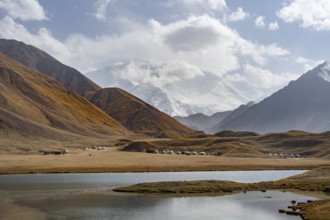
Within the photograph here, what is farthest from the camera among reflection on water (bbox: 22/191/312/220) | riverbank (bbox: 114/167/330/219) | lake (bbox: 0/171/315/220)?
riverbank (bbox: 114/167/330/219)

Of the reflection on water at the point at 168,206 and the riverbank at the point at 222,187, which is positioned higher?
the riverbank at the point at 222,187

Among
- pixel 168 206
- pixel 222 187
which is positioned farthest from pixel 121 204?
pixel 222 187

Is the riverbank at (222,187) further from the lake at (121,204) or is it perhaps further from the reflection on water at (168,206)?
the reflection on water at (168,206)

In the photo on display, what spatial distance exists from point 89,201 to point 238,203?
75.7 ft

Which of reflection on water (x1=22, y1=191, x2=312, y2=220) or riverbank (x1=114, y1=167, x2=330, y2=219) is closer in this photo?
reflection on water (x1=22, y1=191, x2=312, y2=220)

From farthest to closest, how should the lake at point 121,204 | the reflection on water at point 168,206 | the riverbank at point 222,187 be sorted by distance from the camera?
the riverbank at point 222,187 → the lake at point 121,204 → the reflection on water at point 168,206

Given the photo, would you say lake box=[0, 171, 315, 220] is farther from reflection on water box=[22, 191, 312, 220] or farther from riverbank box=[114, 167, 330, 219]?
riverbank box=[114, 167, 330, 219]

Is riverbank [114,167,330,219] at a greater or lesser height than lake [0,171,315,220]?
greater

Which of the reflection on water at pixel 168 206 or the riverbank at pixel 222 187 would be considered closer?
the reflection on water at pixel 168 206

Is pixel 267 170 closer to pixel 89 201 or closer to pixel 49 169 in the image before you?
pixel 49 169

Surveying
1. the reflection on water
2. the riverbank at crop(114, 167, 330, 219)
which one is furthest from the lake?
the riverbank at crop(114, 167, 330, 219)

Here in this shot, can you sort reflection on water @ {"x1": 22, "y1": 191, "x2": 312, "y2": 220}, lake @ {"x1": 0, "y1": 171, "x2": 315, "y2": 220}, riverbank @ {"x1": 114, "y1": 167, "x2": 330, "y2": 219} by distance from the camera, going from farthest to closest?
riverbank @ {"x1": 114, "y1": 167, "x2": 330, "y2": 219} < lake @ {"x1": 0, "y1": 171, "x2": 315, "y2": 220} < reflection on water @ {"x1": 22, "y1": 191, "x2": 312, "y2": 220}

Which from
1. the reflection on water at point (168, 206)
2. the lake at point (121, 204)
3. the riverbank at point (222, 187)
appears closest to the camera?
the reflection on water at point (168, 206)

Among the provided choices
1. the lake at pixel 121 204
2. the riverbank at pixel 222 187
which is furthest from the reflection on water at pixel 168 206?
the riverbank at pixel 222 187
